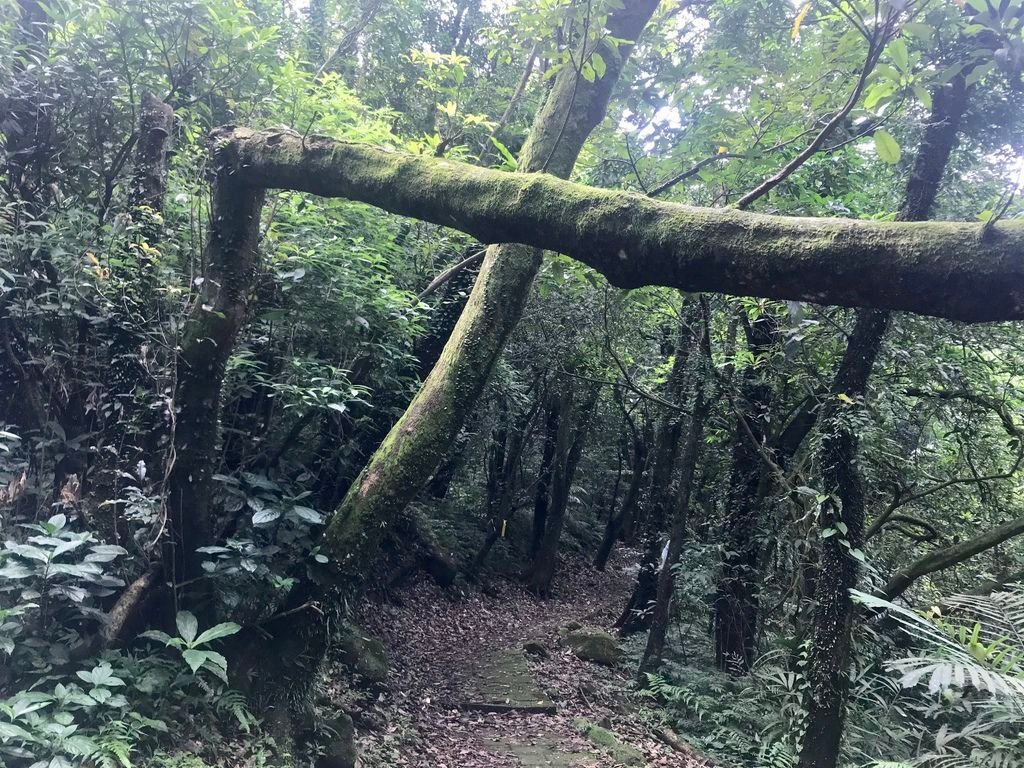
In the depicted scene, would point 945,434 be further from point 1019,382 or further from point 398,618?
point 398,618

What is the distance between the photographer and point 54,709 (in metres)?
2.90

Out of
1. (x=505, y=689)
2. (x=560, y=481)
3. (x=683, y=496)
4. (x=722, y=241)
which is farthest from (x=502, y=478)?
(x=722, y=241)

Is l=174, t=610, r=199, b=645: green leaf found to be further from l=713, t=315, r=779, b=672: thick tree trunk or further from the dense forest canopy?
l=713, t=315, r=779, b=672: thick tree trunk

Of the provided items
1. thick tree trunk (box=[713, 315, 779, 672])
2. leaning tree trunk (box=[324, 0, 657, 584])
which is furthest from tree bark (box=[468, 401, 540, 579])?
leaning tree trunk (box=[324, 0, 657, 584])

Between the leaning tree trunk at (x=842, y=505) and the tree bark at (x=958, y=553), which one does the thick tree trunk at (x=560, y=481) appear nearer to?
the leaning tree trunk at (x=842, y=505)

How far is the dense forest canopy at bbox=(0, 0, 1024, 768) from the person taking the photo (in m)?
2.78

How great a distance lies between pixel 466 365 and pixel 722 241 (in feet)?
8.91

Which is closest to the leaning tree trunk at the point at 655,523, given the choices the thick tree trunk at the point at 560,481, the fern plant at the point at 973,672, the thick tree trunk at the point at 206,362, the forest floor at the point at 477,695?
the forest floor at the point at 477,695

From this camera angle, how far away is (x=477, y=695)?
685 cm

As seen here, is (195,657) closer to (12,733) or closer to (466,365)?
(12,733)

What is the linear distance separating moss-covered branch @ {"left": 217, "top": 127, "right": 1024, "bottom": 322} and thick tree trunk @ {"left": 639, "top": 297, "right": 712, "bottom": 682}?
16.2ft

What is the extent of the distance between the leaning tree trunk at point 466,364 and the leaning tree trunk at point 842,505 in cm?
235

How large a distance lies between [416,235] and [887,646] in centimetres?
623

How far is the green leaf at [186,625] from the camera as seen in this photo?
3348 mm
